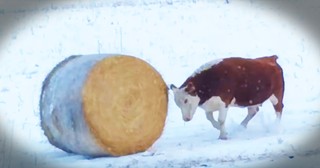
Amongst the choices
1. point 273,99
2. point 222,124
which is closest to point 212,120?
point 222,124

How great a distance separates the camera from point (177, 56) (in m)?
1.65

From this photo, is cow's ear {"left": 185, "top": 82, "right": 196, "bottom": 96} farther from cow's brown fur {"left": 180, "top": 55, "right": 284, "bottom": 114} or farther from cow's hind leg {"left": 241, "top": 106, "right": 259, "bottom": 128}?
cow's hind leg {"left": 241, "top": 106, "right": 259, "bottom": 128}

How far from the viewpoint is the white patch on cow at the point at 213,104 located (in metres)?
Answer: 1.64

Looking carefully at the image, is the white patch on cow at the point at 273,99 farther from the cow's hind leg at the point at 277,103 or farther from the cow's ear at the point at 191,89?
the cow's ear at the point at 191,89

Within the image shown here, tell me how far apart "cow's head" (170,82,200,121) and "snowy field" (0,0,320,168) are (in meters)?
0.01

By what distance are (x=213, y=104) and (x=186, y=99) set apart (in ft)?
0.19

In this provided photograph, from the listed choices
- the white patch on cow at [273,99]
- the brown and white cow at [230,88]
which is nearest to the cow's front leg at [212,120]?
the brown and white cow at [230,88]

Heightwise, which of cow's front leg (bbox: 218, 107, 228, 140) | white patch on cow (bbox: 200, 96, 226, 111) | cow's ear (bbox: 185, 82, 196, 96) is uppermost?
cow's ear (bbox: 185, 82, 196, 96)

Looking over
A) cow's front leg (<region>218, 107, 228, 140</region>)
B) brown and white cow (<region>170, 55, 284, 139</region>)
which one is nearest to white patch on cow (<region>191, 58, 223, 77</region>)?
brown and white cow (<region>170, 55, 284, 139</region>)

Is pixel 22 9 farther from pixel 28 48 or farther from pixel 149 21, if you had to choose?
pixel 149 21

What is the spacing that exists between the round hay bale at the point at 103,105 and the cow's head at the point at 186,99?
0.9 inches

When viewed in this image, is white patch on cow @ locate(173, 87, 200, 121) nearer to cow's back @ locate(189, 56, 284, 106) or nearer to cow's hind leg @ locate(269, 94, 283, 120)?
cow's back @ locate(189, 56, 284, 106)

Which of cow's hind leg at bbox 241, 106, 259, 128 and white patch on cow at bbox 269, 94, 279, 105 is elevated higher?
white patch on cow at bbox 269, 94, 279, 105

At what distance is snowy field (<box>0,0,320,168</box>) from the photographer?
5.26ft
